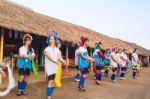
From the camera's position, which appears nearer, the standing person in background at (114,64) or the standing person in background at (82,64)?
the standing person in background at (82,64)

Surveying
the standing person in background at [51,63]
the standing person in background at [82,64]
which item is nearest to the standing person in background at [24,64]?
the standing person in background at [51,63]

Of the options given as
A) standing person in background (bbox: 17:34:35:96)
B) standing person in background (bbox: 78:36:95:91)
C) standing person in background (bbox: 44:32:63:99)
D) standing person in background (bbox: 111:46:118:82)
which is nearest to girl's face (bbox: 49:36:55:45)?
standing person in background (bbox: 44:32:63:99)

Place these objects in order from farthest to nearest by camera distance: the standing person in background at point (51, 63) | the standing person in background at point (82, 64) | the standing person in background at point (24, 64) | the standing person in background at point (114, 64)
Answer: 1. the standing person in background at point (114, 64)
2. the standing person in background at point (82, 64)
3. the standing person in background at point (24, 64)
4. the standing person in background at point (51, 63)

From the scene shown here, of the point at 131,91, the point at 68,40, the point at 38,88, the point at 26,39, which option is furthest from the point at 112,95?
the point at 68,40

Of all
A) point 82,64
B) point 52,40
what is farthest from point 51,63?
point 82,64

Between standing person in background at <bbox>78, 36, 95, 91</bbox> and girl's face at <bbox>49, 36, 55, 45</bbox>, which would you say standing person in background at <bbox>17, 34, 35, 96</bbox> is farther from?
standing person in background at <bbox>78, 36, 95, 91</bbox>

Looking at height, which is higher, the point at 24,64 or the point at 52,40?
the point at 52,40

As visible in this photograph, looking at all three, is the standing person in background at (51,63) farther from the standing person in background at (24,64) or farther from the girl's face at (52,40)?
the standing person in background at (24,64)

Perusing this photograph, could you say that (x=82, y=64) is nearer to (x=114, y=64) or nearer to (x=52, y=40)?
(x=52, y=40)

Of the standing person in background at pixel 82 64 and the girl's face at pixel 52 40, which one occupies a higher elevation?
the girl's face at pixel 52 40

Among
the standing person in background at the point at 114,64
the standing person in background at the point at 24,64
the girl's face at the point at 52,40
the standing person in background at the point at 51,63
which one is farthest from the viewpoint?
the standing person in background at the point at 114,64

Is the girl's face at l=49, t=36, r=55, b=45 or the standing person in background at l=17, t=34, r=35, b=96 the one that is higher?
the girl's face at l=49, t=36, r=55, b=45

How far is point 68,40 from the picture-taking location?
18734 millimetres

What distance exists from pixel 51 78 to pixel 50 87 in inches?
9.2
